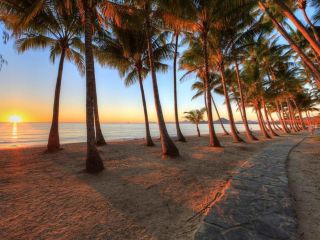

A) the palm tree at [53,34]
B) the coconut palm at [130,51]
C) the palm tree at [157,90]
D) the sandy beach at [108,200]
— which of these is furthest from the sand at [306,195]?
the palm tree at [53,34]

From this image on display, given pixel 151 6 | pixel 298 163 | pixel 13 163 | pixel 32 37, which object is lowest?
pixel 298 163

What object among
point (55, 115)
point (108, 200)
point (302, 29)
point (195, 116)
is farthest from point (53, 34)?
point (195, 116)

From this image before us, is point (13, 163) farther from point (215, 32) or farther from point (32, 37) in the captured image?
point (215, 32)

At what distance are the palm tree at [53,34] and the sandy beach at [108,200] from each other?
11.8 feet

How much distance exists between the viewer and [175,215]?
3.11 m

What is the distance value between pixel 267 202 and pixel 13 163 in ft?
29.1

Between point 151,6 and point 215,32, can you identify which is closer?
point 151,6

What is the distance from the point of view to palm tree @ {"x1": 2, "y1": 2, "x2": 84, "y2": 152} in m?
8.56

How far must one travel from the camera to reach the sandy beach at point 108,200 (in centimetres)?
270

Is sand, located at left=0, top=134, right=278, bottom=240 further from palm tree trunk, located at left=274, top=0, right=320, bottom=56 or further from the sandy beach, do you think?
palm tree trunk, located at left=274, top=0, right=320, bottom=56

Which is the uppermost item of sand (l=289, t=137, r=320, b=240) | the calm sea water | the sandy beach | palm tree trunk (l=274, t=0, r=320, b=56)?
palm tree trunk (l=274, t=0, r=320, b=56)

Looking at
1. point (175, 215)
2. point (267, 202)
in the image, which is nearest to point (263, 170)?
point (267, 202)

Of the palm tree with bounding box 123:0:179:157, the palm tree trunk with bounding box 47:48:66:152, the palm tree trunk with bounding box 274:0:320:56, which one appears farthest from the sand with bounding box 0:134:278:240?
the palm tree trunk with bounding box 274:0:320:56

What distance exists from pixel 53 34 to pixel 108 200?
9.88m
